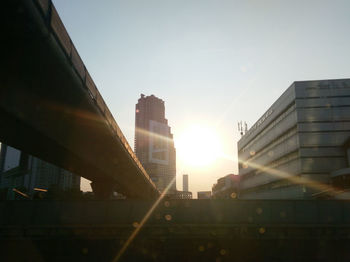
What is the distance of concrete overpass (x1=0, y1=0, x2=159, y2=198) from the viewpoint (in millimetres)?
9805

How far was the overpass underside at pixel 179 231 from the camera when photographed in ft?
56.5

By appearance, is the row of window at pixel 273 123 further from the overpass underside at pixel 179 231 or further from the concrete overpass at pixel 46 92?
the concrete overpass at pixel 46 92

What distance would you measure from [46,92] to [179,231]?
11.1 m

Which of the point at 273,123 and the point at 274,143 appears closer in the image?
the point at 274,143

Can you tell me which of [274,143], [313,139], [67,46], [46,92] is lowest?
[46,92]

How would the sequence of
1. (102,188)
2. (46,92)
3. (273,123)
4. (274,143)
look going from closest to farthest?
(46,92) → (102,188) → (274,143) → (273,123)

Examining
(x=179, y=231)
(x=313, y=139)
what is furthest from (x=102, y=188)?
(x=313, y=139)

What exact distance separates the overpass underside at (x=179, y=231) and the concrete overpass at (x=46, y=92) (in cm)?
454

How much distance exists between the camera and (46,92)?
13844mm

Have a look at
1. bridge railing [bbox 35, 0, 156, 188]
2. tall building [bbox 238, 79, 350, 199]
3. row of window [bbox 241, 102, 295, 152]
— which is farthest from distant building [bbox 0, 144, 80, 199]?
bridge railing [bbox 35, 0, 156, 188]

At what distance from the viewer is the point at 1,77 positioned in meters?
11.5

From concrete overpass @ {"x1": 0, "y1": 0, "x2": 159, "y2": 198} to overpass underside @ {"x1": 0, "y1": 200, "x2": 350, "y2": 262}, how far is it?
4541 millimetres

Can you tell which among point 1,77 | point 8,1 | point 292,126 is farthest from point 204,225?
point 292,126

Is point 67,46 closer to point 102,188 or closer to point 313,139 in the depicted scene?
point 102,188
